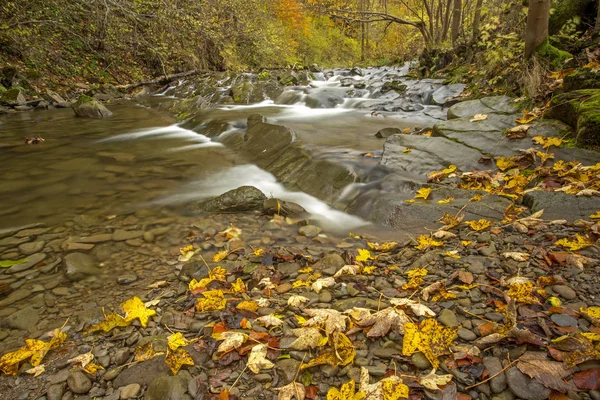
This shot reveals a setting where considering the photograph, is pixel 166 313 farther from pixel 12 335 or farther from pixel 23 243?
pixel 23 243

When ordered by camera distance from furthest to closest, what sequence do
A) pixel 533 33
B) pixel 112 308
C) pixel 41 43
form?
1. pixel 41 43
2. pixel 533 33
3. pixel 112 308

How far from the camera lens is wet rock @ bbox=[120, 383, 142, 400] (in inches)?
63.4

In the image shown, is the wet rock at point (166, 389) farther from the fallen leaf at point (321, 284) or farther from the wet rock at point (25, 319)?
the wet rock at point (25, 319)

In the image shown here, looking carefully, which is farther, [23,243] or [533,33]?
[533,33]

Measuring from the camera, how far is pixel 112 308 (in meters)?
2.46

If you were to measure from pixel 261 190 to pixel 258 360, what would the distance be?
3.45 metres

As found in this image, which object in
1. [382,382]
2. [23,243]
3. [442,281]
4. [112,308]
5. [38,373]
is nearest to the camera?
[382,382]

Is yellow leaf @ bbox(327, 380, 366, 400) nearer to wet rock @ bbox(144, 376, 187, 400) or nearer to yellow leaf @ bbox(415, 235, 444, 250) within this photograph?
wet rock @ bbox(144, 376, 187, 400)

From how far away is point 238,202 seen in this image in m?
4.10

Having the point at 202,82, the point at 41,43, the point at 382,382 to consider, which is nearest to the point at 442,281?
the point at 382,382

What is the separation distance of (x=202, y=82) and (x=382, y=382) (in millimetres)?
16419

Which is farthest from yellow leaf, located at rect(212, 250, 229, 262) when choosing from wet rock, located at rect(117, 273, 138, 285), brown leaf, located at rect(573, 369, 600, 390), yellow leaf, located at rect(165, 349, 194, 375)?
brown leaf, located at rect(573, 369, 600, 390)

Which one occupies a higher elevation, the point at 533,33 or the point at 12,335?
the point at 533,33

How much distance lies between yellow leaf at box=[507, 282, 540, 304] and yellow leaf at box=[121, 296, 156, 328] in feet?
7.15
